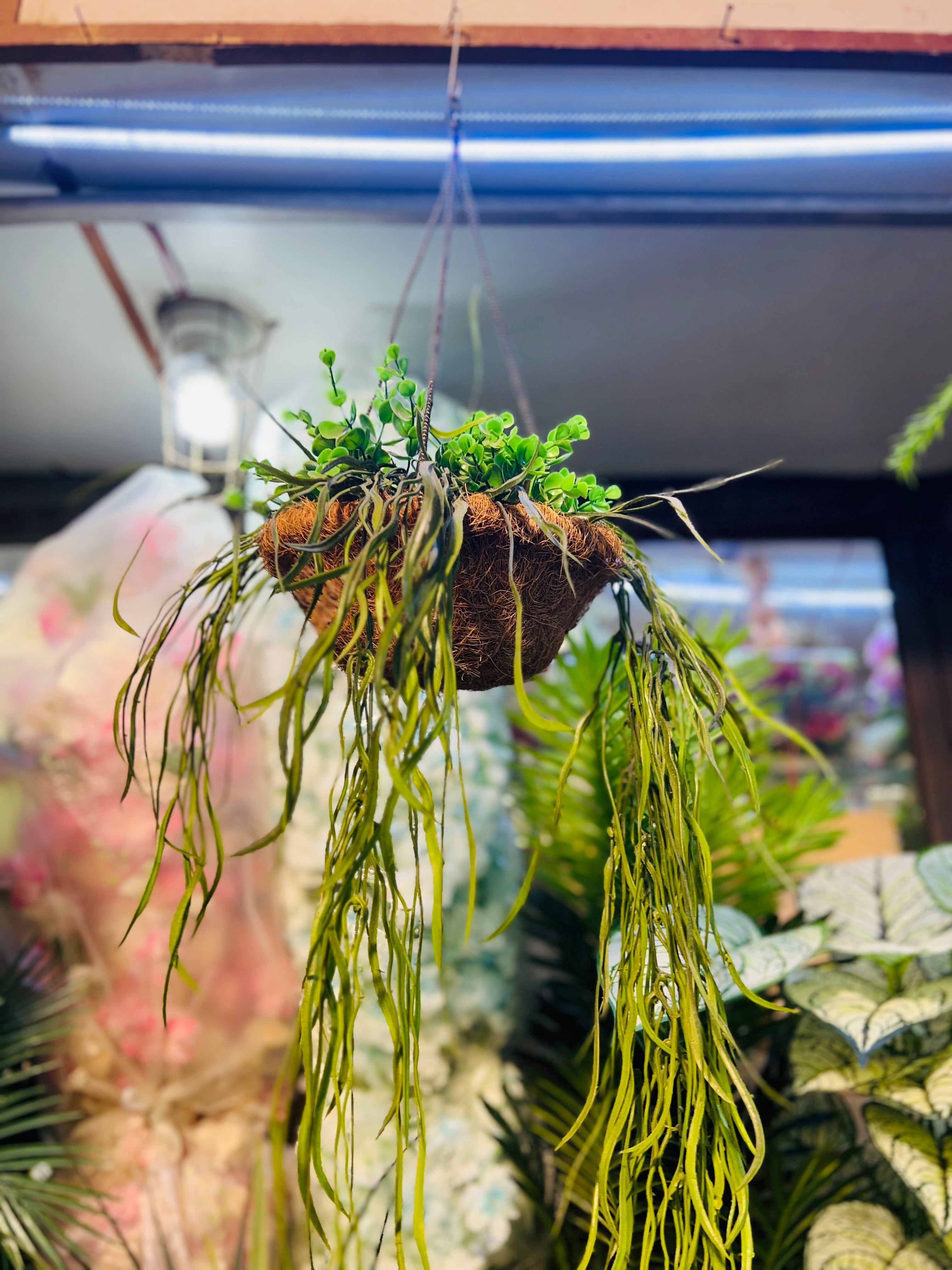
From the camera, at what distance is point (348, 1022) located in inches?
20.3

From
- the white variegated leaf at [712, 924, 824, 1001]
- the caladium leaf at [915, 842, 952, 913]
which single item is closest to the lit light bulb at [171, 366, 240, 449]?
the white variegated leaf at [712, 924, 824, 1001]

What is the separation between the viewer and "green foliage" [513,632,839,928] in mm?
1371

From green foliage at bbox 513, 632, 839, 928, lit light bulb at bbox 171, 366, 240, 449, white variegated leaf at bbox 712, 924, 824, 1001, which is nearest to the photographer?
white variegated leaf at bbox 712, 924, 824, 1001

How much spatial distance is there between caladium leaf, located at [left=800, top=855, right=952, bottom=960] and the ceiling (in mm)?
1018

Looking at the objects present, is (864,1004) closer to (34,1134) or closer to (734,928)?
(734,928)

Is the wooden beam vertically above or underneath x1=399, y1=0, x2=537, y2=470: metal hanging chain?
above

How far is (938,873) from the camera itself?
110 cm

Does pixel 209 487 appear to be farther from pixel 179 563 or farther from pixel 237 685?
pixel 237 685

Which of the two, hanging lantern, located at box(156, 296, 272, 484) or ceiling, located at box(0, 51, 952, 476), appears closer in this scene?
ceiling, located at box(0, 51, 952, 476)

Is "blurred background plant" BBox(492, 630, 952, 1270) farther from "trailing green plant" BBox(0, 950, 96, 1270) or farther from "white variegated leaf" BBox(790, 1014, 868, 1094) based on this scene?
"trailing green plant" BBox(0, 950, 96, 1270)

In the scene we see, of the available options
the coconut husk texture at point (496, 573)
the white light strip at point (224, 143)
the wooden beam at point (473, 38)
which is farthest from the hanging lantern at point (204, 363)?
the coconut husk texture at point (496, 573)

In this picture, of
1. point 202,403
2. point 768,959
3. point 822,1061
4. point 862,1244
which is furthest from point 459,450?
point 202,403

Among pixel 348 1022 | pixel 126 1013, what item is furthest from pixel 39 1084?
pixel 348 1022

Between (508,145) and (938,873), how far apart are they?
3.72ft
